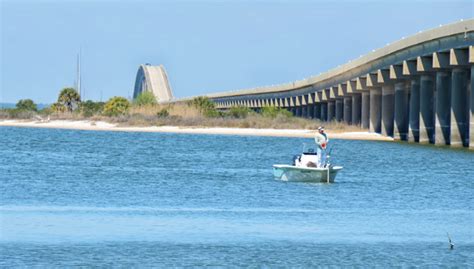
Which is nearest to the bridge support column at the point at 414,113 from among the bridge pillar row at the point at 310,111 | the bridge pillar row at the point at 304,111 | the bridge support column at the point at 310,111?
the bridge pillar row at the point at 310,111

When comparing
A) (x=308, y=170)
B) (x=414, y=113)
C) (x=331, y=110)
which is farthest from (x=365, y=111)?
(x=308, y=170)

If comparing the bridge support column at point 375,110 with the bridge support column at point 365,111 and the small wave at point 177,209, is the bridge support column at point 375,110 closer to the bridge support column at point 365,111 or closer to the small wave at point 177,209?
the bridge support column at point 365,111

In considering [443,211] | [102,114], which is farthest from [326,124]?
[443,211]

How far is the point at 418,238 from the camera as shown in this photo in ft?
103

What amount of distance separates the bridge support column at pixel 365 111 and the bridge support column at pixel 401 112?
29.1 ft

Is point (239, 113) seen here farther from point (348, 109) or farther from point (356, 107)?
point (356, 107)

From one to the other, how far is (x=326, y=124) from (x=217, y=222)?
7862 centimetres

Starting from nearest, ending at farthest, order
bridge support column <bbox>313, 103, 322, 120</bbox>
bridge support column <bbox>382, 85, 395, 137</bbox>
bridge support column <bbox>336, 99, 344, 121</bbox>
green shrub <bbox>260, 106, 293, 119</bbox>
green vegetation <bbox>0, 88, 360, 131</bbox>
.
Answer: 1. bridge support column <bbox>382, 85, 395, 137</bbox>
2. green vegetation <bbox>0, 88, 360, 131</bbox>
3. green shrub <bbox>260, 106, 293, 119</bbox>
4. bridge support column <bbox>336, 99, 344, 121</bbox>
5. bridge support column <bbox>313, 103, 322, 120</bbox>

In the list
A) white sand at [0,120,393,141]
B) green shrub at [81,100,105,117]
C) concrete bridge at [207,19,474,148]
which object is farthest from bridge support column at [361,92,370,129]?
green shrub at [81,100,105,117]

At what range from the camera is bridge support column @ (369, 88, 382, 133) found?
10406cm

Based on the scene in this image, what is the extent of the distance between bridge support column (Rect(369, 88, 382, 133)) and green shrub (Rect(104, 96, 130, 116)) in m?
26.4

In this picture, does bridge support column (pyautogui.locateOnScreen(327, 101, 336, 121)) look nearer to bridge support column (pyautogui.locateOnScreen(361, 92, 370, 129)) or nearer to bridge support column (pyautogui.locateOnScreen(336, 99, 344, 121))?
bridge support column (pyautogui.locateOnScreen(336, 99, 344, 121))

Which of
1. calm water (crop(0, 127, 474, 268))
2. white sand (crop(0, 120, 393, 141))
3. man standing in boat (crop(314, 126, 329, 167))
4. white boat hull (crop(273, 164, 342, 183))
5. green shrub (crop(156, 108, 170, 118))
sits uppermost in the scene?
green shrub (crop(156, 108, 170, 118))

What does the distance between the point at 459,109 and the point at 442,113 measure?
3417 millimetres
